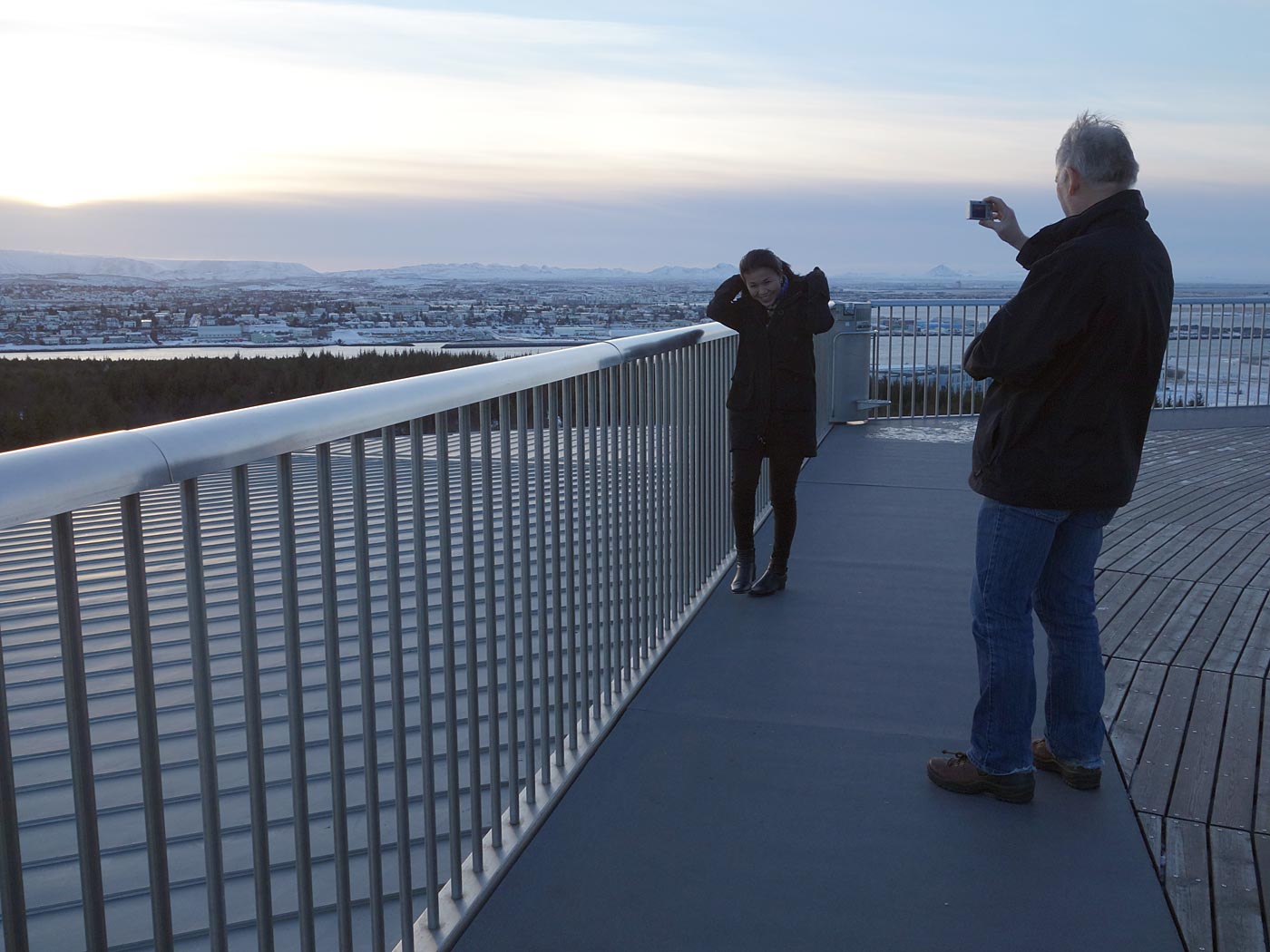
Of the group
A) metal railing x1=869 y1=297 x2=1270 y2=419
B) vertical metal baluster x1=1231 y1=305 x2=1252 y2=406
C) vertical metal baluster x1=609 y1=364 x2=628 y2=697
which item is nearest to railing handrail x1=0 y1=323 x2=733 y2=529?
vertical metal baluster x1=609 y1=364 x2=628 y2=697

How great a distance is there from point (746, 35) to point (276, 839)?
21.3 metres

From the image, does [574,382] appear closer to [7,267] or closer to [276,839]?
[276,839]

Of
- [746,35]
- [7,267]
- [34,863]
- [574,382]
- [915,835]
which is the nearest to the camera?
[34,863]

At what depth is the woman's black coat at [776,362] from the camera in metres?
5.19

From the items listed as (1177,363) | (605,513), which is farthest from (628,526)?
(1177,363)

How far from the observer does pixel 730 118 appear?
39.5 metres

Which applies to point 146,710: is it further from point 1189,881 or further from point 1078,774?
point 1078,774

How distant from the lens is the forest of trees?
1791 centimetres

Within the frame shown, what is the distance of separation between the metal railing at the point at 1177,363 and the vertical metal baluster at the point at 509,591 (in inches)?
402

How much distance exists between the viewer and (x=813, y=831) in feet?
10.0

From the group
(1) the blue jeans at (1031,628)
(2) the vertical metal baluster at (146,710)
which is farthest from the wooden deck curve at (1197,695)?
(2) the vertical metal baluster at (146,710)

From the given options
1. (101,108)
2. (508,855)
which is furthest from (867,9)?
(101,108)

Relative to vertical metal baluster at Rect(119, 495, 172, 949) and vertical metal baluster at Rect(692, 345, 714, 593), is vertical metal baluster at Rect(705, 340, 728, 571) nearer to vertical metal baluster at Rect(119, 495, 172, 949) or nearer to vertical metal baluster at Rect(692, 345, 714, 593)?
vertical metal baluster at Rect(692, 345, 714, 593)

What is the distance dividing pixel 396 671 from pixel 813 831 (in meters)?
1.46
